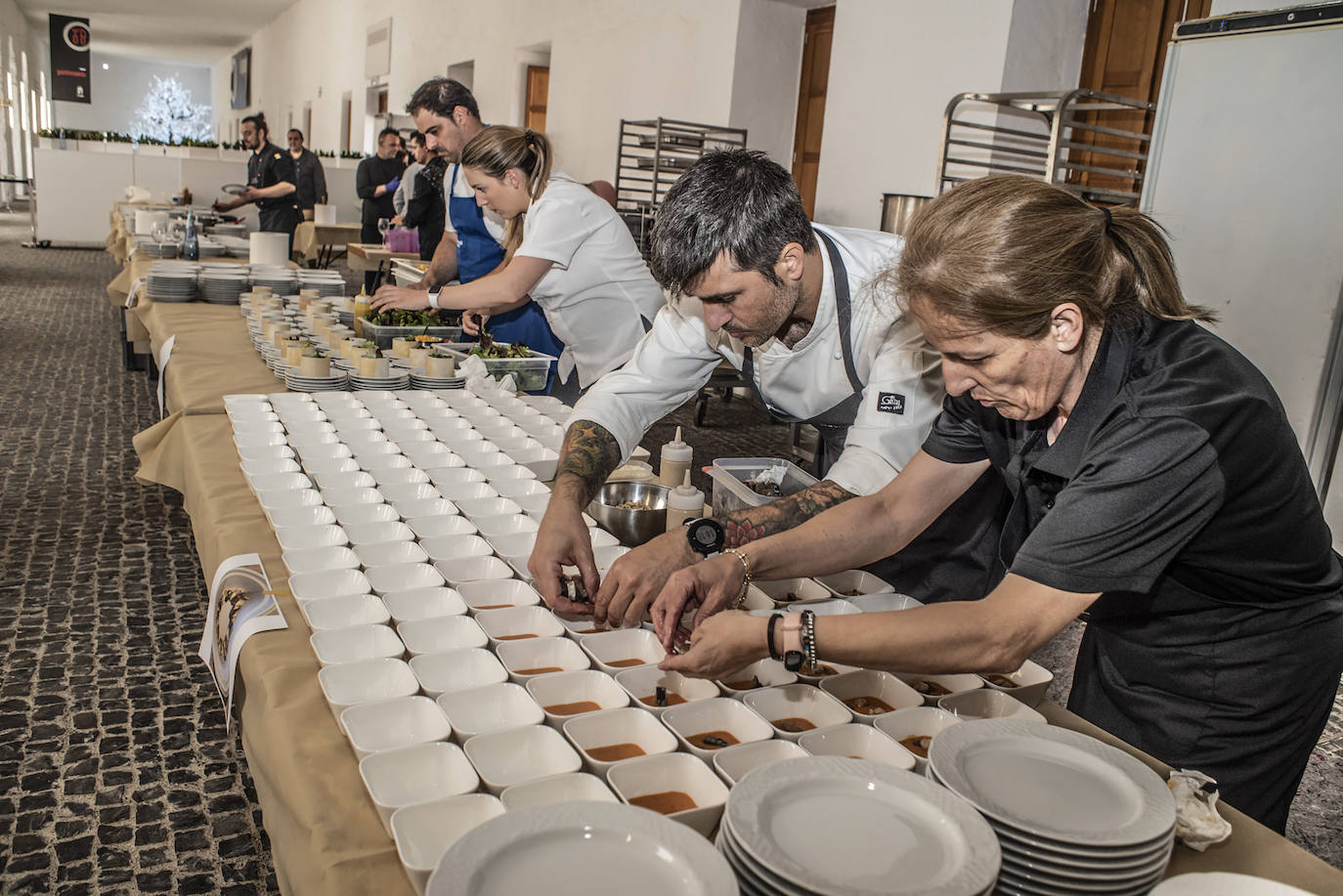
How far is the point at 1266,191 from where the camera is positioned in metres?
3.22

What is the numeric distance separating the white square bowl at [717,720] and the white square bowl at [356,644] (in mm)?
345

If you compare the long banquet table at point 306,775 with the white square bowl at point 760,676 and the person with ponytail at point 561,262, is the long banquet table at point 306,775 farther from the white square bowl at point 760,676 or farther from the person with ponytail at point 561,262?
the person with ponytail at point 561,262

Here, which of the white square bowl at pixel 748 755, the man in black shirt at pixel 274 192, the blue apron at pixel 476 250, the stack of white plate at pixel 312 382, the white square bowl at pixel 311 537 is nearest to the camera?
the white square bowl at pixel 748 755

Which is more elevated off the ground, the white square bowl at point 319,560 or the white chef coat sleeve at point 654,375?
the white chef coat sleeve at point 654,375

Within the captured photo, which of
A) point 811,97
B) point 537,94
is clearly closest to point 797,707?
point 811,97

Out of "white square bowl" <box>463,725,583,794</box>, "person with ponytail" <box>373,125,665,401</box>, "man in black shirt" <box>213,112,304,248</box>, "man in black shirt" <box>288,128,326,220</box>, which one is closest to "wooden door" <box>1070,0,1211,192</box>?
"person with ponytail" <box>373,125,665,401</box>

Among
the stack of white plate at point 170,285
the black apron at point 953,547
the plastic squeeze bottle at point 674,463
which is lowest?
the black apron at point 953,547

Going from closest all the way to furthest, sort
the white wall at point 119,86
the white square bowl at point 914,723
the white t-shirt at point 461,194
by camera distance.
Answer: the white square bowl at point 914,723 → the white t-shirt at point 461,194 → the white wall at point 119,86

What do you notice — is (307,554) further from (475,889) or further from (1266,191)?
(1266,191)

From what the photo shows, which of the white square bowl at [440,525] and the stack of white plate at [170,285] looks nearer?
the white square bowl at [440,525]

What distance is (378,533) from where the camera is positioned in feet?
4.99

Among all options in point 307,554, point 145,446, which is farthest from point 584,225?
point 307,554

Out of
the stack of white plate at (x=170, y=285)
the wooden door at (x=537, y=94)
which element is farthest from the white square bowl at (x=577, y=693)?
the wooden door at (x=537, y=94)

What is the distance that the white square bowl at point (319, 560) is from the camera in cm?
137
